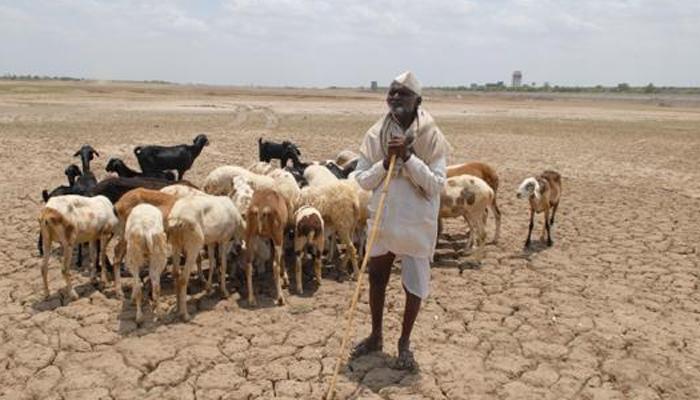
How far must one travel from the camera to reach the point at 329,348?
6.11m

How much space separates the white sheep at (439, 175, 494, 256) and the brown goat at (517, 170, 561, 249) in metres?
1.00

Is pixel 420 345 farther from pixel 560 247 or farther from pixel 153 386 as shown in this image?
pixel 560 247

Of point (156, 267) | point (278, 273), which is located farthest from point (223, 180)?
point (156, 267)

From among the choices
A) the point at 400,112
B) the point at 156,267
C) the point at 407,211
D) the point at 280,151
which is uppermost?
the point at 400,112

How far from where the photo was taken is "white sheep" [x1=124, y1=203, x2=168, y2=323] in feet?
20.9

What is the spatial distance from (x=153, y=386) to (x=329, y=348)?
5.63ft

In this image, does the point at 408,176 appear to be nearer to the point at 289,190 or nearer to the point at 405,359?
the point at 405,359

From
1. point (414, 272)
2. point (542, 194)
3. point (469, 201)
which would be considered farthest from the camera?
point (542, 194)

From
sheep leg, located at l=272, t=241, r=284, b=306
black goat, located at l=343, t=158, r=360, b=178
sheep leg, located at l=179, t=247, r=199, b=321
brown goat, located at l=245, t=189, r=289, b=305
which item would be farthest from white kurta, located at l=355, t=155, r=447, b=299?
black goat, located at l=343, t=158, r=360, b=178

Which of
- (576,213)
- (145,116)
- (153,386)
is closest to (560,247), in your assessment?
(576,213)

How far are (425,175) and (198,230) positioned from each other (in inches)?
116

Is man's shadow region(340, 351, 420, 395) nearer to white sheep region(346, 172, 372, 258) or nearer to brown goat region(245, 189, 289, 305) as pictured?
brown goat region(245, 189, 289, 305)

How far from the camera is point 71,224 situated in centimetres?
690

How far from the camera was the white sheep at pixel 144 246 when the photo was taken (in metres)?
6.38
